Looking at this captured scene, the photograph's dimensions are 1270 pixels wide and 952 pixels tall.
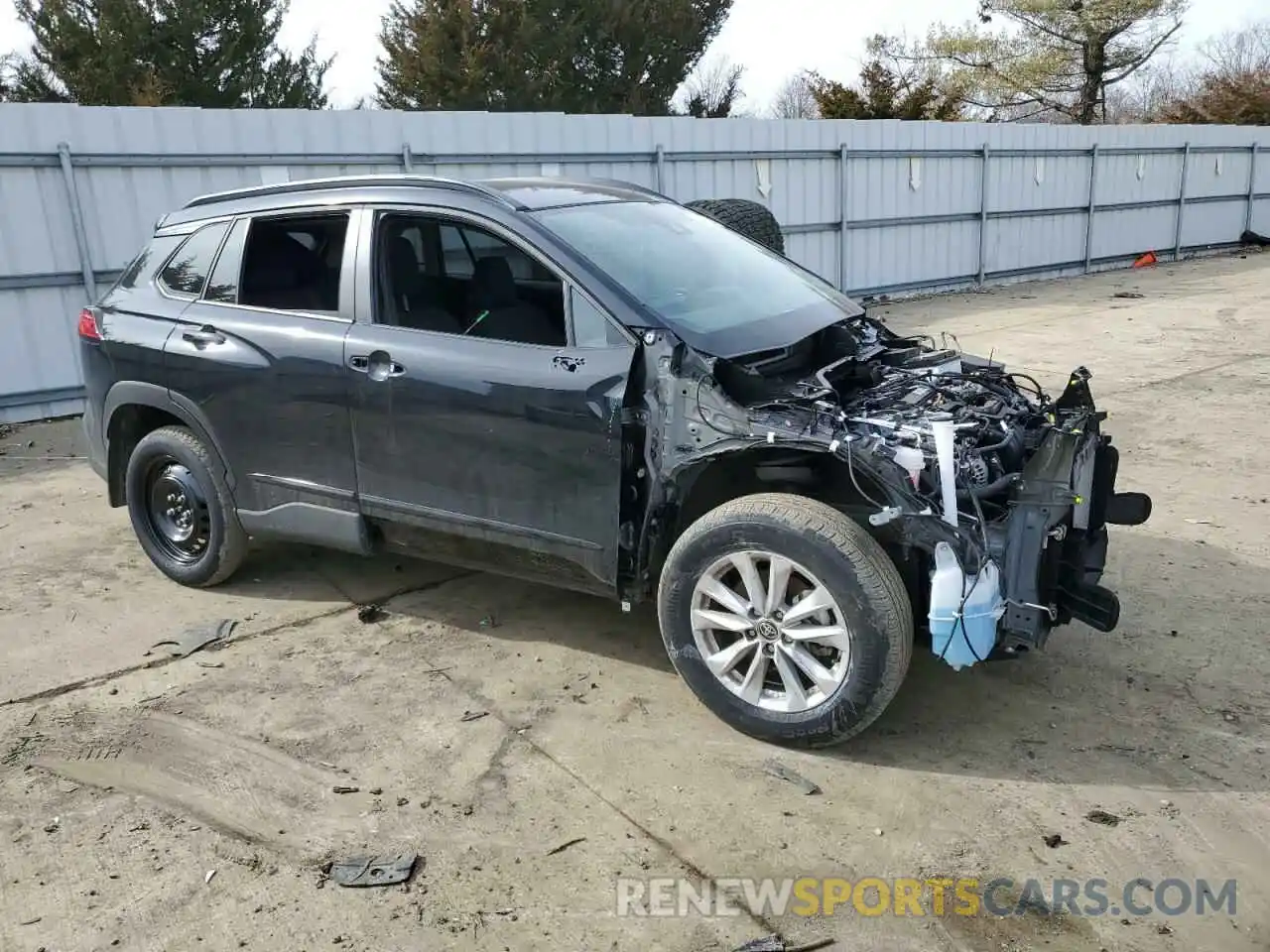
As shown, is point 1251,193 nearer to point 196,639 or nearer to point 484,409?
point 484,409

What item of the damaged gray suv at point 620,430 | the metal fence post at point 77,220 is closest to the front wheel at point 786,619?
the damaged gray suv at point 620,430

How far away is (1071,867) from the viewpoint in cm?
289

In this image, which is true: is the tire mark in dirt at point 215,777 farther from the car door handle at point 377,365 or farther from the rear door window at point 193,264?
the rear door window at point 193,264

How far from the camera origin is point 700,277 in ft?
13.7

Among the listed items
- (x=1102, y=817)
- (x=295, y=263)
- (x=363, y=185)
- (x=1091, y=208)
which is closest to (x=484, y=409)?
(x=363, y=185)

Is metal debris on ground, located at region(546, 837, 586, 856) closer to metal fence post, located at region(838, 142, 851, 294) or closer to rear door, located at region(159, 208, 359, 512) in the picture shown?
rear door, located at region(159, 208, 359, 512)

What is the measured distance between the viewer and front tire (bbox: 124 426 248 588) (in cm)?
479

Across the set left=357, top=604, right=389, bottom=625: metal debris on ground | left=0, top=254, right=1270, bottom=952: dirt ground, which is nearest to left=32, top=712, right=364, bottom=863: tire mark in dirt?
left=0, top=254, right=1270, bottom=952: dirt ground

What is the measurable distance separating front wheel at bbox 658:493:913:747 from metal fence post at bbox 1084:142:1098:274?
16967mm

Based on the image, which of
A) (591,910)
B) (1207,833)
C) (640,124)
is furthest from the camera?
(640,124)

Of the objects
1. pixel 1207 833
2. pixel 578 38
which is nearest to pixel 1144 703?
pixel 1207 833

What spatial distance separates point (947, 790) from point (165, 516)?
383 centimetres

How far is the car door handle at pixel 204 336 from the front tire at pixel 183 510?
473 millimetres

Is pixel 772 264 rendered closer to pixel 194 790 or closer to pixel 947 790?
pixel 947 790
